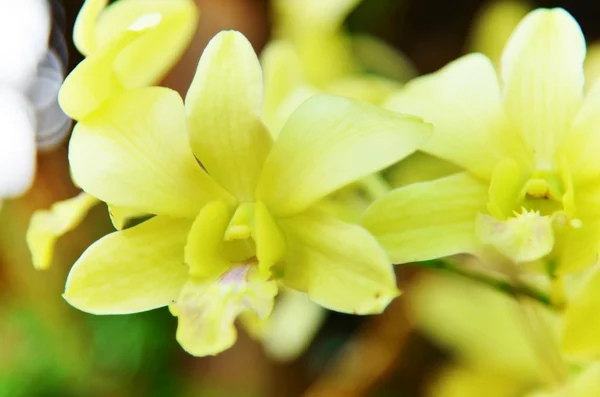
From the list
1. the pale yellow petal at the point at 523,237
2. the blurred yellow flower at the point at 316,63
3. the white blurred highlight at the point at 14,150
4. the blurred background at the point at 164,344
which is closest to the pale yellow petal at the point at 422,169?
the blurred yellow flower at the point at 316,63

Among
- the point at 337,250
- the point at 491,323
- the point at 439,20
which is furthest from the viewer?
the point at 439,20

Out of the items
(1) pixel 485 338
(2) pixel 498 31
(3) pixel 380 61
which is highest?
(2) pixel 498 31

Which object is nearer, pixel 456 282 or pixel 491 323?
pixel 491 323

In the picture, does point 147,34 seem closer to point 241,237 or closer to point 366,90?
point 241,237

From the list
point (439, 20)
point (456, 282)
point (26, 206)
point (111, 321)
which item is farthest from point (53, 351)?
point (439, 20)

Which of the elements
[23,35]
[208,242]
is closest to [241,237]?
[208,242]

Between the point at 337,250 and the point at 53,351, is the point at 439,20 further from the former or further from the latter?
the point at 337,250

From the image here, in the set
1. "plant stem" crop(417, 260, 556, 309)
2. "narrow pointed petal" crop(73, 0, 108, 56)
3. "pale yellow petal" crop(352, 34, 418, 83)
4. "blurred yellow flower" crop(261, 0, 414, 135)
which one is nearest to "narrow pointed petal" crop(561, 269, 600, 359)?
"plant stem" crop(417, 260, 556, 309)
